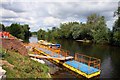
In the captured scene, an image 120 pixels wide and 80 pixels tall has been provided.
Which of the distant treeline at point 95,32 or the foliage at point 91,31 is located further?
the foliage at point 91,31

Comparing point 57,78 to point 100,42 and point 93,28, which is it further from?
point 93,28

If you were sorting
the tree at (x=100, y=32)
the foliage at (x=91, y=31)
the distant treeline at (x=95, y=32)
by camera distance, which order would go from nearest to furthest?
the distant treeline at (x=95, y=32)
the tree at (x=100, y=32)
the foliage at (x=91, y=31)

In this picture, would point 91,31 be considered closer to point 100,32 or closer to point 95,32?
point 95,32

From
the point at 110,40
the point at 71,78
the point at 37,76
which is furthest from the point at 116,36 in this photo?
the point at 37,76

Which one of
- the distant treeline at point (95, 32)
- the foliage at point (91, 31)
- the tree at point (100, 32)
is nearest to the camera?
the distant treeline at point (95, 32)

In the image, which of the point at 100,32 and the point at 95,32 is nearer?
the point at 100,32

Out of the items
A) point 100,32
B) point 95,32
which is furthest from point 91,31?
point 100,32

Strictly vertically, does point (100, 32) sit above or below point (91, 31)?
below

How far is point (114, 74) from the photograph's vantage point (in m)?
20.9

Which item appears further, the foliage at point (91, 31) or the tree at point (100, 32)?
the foliage at point (91, 31)

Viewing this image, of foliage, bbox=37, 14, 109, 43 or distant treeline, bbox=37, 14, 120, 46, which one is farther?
foliage, bbox=37, 14, 109, 43

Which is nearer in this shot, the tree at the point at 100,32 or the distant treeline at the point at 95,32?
the distant treeline at the point at 95,32

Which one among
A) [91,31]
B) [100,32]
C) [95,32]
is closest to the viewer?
[100,32]

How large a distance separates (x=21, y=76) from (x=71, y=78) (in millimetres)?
9726
